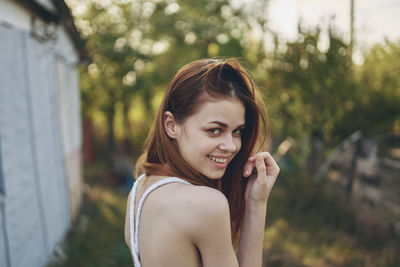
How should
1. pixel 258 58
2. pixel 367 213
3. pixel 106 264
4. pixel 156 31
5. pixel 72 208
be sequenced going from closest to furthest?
pixel 106 264 < pixel 367 213 < pixel 72 208 < pixel 258 58 < pixel 156 31

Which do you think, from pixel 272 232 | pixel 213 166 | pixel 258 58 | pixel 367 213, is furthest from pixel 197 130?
pixel 258 58

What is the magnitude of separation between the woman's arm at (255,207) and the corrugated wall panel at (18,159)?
2.18 meters

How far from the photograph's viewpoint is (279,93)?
788cm

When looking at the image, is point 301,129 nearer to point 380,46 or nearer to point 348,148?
point 348,148

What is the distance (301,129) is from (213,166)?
19.5 feet

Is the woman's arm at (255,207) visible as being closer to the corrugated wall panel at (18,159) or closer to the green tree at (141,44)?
the corrugated wall panel at (18,159)

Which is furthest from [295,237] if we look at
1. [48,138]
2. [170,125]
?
[170,125]

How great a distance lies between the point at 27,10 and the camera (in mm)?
3656

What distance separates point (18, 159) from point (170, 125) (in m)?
2.20

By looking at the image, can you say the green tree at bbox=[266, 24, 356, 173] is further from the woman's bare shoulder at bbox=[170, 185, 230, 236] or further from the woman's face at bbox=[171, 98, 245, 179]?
the woman's bare shoulder at bbox=[170, 185, 230, 236]

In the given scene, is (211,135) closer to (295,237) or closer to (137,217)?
(137,217)

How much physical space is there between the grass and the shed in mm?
481

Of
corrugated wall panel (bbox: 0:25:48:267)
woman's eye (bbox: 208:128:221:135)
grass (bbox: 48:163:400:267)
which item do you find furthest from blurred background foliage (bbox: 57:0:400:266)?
corrugated wall panel (bbox: 0:25:48:267)

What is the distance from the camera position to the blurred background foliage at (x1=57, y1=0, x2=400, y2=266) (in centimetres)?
468
